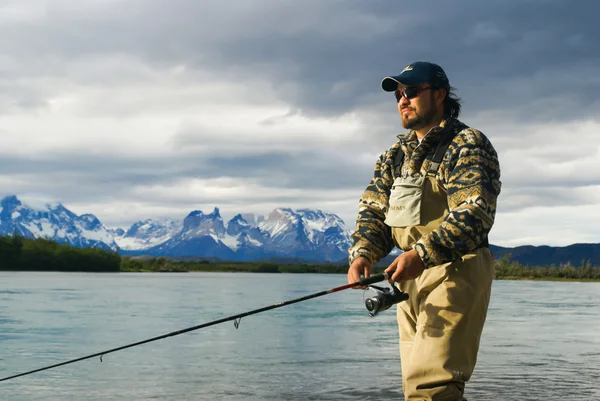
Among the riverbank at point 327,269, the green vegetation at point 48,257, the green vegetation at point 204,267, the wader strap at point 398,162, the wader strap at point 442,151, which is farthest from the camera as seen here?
the green vegetation at point 204,267

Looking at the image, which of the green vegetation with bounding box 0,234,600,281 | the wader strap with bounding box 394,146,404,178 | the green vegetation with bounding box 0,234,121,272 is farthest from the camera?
the green vegetation with bounding box 0,234,121,272

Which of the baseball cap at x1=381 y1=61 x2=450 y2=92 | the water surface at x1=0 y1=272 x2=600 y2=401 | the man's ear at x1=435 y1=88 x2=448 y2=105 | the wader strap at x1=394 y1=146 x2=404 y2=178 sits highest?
the baseball cap at x1=381 y1=61 x2=450 y2=92

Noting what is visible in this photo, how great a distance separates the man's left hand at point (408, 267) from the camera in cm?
383

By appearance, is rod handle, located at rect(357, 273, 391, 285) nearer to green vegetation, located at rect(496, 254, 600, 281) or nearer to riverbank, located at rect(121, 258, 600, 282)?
riverbank, located at rect(121, 258, 600, 282)

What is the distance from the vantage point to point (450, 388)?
3.83 metres

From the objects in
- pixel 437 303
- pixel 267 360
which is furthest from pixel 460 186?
pixel 267 360

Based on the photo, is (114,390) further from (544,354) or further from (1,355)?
(544,354)

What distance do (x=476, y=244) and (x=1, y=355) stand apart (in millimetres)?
12327

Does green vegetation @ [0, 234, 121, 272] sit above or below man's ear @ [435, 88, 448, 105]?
above

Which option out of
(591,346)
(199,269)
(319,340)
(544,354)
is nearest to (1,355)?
(319,340)

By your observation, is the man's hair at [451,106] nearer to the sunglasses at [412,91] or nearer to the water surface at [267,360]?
the sunglasses at [412,91]

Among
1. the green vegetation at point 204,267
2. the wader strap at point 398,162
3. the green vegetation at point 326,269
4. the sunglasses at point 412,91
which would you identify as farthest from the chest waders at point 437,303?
the green vegetation at point 204,267

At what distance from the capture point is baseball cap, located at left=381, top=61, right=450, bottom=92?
13.7 ft

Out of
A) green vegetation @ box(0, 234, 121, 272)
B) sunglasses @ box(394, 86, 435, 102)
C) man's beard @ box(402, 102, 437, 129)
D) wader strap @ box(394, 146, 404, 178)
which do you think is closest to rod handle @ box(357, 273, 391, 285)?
wader strap @ box(394, 146, 404, 178)
